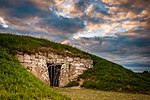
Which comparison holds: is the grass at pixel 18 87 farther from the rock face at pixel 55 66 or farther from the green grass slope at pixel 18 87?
the rock face at pixel 55 66

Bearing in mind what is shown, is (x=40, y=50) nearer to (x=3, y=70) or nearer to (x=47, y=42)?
(x=47, y=42)

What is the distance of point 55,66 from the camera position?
2441cm

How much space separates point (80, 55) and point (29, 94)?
13312mm

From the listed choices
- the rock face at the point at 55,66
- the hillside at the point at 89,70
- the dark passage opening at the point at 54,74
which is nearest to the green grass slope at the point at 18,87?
the hillside at the point at 89,70

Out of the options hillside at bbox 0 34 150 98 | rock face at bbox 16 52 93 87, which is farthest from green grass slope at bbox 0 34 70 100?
rock face at bbox 16 52 93 87

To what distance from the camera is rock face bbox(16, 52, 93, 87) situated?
2192 cm

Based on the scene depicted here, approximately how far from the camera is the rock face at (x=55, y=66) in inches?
863

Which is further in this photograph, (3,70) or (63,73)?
(63,73)

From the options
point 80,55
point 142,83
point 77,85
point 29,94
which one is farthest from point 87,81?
point 29,94

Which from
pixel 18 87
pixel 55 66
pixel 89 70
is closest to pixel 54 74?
pixel 55 66

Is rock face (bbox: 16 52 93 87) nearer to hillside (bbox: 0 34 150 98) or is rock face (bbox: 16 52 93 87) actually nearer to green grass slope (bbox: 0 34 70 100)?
hillside (bbox: 0 34 150 98)

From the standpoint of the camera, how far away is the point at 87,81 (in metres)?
23.9

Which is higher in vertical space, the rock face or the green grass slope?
the rock face

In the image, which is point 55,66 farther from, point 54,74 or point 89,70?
point 89,70
